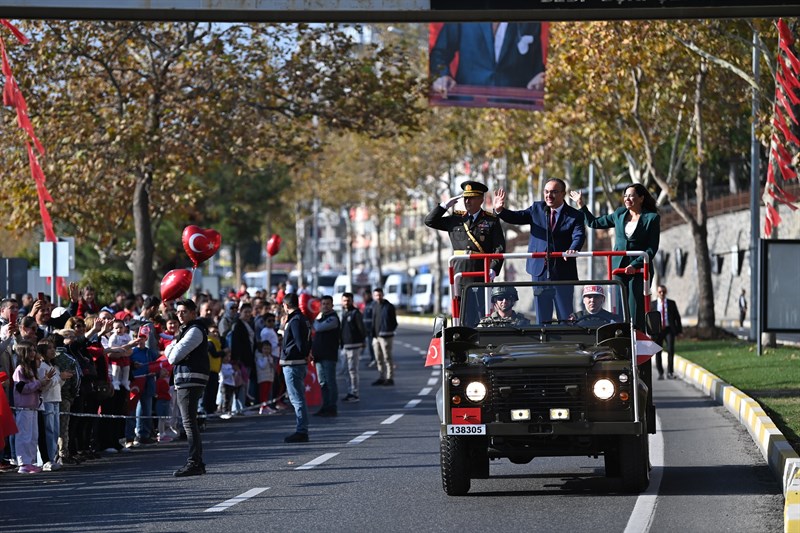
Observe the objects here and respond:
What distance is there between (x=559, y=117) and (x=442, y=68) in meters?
6.62

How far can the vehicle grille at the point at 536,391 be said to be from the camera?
11.4m

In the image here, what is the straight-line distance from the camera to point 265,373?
922 inches

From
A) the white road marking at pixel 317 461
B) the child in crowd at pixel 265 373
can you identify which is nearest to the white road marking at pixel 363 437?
the white road marking at pixel 317 461

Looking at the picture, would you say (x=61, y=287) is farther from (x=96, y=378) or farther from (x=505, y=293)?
(x=505, y=293)

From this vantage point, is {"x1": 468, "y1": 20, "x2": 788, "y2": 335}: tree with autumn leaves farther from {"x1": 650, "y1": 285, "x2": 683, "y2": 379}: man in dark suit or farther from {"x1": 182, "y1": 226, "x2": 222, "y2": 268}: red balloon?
{"x1": 182, "y1": 226, "x2": 222, "y2": 268}: red balloon

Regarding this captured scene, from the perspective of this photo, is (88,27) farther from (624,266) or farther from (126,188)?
(624,266)

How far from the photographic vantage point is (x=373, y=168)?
7400 centimetres

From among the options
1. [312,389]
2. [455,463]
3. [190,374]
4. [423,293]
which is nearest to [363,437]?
[190,374]

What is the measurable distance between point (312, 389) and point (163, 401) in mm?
5044

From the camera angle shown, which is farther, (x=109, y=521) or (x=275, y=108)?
(x=275, y=108)

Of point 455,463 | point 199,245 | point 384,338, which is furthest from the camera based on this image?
point 384,338

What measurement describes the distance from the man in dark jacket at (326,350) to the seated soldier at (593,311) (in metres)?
9.80

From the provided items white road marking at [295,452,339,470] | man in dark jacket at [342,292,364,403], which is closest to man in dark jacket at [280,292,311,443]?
white road marking at [295,452,339,470]

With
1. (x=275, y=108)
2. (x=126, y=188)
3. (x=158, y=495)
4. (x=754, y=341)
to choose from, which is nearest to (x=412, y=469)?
(x=158, y=495)
